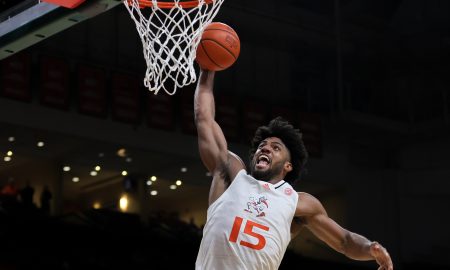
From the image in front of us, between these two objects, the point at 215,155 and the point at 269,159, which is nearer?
the point at 215,155

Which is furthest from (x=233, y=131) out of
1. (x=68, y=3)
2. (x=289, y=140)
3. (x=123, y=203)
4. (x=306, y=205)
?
(x=68, y=3)

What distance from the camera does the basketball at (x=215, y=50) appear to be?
16.8ft

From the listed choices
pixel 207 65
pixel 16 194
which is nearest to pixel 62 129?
pixel 16 194

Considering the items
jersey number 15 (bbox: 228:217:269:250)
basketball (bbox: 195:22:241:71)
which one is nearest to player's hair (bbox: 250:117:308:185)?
basketball (bbox: 195:22:241:71)

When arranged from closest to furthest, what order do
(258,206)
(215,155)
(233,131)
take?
(258,206), (215,155), (233,131)

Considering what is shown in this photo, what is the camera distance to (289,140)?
16.9 ft

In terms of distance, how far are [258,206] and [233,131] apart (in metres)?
10.7

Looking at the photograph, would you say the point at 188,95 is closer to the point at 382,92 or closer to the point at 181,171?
the point at 181,171

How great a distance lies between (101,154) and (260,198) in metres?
10.8

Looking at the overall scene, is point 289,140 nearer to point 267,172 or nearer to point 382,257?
point 267,172

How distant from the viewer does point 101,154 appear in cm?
1536

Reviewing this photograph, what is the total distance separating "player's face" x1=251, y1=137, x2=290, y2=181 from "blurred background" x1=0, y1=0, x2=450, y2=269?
7834mm

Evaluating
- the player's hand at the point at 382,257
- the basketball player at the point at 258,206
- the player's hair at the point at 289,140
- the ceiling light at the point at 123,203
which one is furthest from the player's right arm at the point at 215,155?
the ceiling light at the point at 123,203

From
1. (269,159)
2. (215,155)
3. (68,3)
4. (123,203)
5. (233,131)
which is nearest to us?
(68,3)
